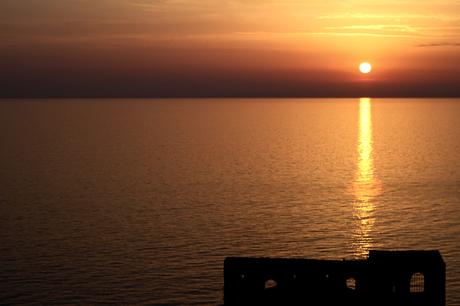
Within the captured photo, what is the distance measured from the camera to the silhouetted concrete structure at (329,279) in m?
40.5

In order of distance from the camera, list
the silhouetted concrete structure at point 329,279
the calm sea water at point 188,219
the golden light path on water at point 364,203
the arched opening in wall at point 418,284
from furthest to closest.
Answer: the golden light path on water at point 364,203 → the calm sea water at point 188,219 → the arched opening in wall at point 418,284 → the silhouetted concrete structure at point 329,279

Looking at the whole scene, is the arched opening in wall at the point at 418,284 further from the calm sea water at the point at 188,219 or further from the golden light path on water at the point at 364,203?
the golden light path on water at the point at 364,203

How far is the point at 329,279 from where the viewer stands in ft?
136

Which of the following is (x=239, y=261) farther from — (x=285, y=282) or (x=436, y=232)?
(x=436, y=232)

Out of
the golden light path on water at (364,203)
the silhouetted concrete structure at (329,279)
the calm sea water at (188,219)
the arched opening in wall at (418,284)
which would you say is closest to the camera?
the silhouetted concrete structure at (329,279)

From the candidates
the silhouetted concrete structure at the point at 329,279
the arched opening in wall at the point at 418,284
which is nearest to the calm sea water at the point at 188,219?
the arched opening in wall at the point at 418,284

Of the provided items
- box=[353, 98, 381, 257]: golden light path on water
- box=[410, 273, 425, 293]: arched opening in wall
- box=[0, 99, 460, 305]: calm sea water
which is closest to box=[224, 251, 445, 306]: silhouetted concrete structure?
box=[410, 273, 425, 293]: arched opening in wall

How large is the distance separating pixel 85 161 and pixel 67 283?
9240 cm

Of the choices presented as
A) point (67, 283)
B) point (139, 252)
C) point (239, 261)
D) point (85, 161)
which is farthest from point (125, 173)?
point (239, 261)

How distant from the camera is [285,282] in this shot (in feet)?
137

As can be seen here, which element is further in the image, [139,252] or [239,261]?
[139,252]

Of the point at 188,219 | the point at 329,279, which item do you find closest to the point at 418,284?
the point at 329,279

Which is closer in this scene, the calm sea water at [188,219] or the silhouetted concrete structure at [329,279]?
the silhouetted concrete structure at [329,279]

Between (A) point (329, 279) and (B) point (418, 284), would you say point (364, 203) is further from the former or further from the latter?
(A) point (329, 279)
